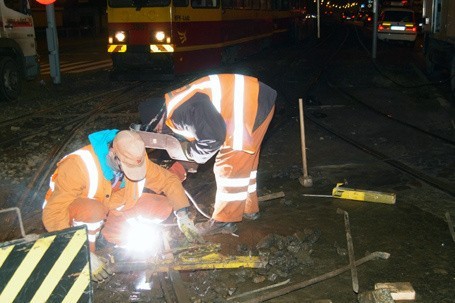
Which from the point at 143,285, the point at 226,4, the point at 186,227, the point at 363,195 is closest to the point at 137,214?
the point at 186,227

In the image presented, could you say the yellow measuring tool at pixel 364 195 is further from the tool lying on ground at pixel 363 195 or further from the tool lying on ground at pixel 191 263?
the tool lying on ground at pixel 191 263

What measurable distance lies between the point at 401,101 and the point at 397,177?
Answer: 18.4ft

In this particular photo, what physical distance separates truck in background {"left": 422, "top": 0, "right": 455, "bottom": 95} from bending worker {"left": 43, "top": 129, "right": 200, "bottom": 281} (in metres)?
9.96

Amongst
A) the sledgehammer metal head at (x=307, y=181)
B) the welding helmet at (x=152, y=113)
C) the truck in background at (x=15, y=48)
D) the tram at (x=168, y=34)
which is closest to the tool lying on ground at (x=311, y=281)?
the welding helmet at (x=152, y=113)

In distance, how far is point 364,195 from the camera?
17.9 ft

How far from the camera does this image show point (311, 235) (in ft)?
15.3

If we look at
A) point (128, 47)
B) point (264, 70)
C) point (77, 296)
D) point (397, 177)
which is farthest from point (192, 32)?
point (77, 296)

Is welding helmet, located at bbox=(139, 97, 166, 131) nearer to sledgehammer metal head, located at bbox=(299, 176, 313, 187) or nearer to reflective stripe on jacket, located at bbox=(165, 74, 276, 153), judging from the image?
reflective stripe on jacket, located at bbox=(165, 74, 276, 153)

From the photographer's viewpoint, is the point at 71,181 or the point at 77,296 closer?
the point at 77,296

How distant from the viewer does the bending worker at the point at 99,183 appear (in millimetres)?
3566

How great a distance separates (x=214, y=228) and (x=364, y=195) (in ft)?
Answer: 5.76

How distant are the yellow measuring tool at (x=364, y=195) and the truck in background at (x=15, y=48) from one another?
28.0 feet

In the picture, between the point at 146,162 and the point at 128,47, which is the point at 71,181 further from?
the point at 128,47

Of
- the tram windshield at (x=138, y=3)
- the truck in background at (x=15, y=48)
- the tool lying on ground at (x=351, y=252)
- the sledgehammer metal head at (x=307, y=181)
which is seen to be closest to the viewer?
the tool lying on ground at (x=351, y=252)
